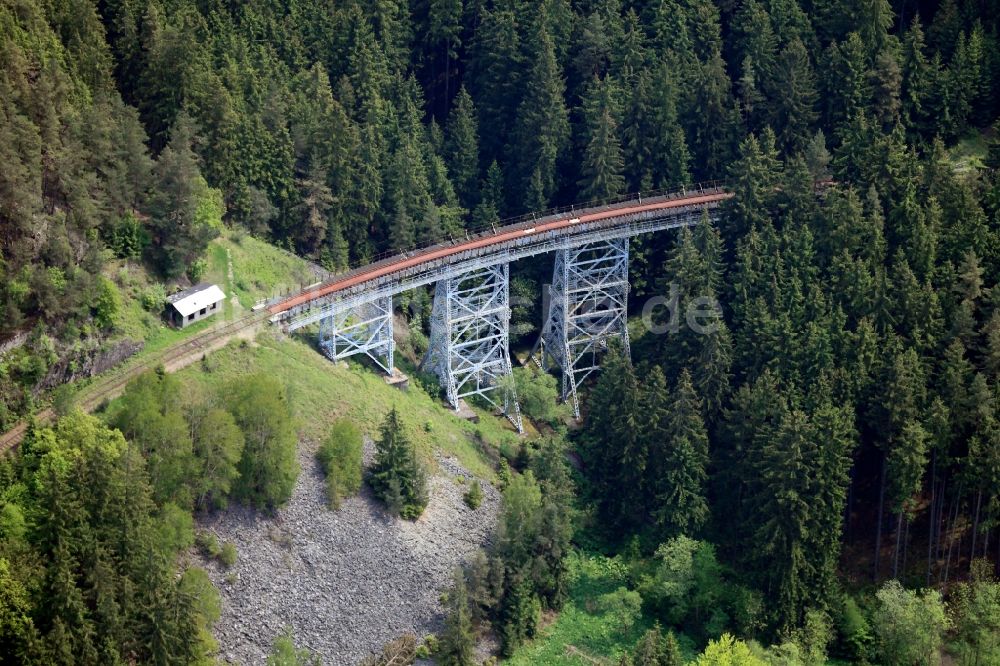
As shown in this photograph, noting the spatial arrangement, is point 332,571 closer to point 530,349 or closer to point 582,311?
point 530,349

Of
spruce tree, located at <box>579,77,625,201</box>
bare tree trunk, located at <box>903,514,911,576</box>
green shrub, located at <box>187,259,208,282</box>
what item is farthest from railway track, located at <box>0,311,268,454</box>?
bare tree trunk, located at <box>903,514,911,576</box>

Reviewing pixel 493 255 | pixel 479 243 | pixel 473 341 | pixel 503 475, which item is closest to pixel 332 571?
pixel 503 475

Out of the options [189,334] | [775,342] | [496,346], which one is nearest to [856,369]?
[775,342]

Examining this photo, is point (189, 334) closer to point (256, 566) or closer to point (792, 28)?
point (256, 566)

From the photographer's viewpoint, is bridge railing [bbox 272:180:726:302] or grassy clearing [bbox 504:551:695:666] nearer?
grassy clearing [bbox 504:551:695:666]

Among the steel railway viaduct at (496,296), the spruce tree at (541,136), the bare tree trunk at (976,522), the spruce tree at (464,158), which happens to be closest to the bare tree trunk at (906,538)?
the bare tree trunk at (976,522)

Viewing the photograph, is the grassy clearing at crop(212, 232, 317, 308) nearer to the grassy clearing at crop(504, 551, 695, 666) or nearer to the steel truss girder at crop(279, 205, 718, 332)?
the steel truss girder at crop(279, 205, 718, 332)
